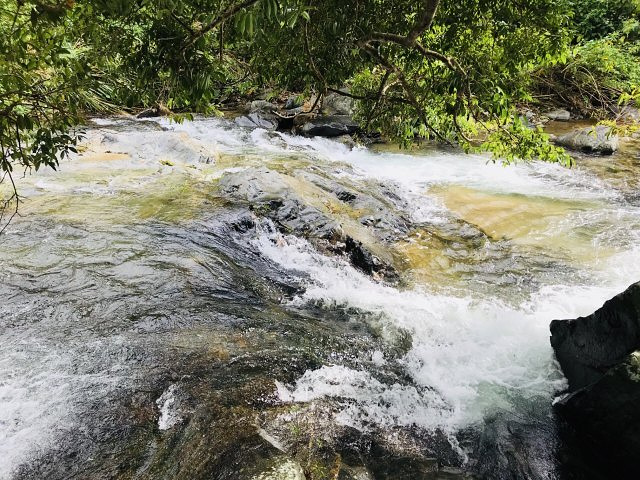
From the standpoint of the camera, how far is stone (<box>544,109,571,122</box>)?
1561cm

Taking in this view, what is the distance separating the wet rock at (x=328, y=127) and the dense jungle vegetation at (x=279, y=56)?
8.20 m

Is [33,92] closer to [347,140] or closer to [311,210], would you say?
[311,210]

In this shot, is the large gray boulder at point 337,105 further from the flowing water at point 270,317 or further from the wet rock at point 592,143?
the wet rock at point 592,143

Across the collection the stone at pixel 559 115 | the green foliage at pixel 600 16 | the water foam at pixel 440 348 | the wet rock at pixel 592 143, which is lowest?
the water foam at pixel 440 348

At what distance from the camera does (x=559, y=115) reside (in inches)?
619

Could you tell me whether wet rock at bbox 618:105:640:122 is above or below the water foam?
above

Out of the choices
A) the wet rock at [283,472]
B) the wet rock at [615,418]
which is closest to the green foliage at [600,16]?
the wet rock at [615,418]

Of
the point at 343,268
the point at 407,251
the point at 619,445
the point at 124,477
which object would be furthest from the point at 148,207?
the point at 619,445

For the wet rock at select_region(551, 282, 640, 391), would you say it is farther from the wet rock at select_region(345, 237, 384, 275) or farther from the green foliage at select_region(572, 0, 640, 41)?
the green foliage at select_region(572, 0, 640, 41)

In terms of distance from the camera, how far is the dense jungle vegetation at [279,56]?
2.60m

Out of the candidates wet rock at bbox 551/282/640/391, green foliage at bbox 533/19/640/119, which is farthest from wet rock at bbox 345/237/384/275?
green foliage at bbox 533/19/640/119

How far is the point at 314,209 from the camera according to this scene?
7043 millimetres

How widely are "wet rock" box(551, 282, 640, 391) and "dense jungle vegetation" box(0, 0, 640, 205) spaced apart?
4.57ft

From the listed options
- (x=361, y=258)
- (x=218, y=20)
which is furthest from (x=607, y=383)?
(x=218, y=20)
